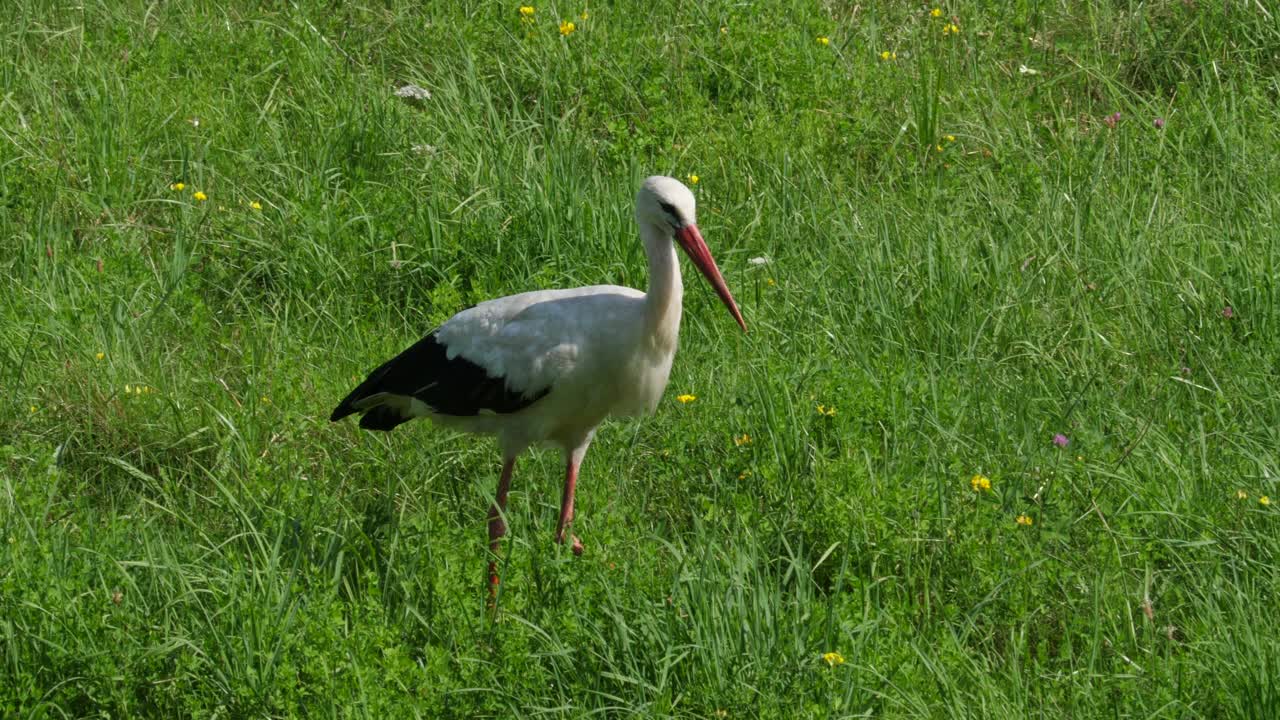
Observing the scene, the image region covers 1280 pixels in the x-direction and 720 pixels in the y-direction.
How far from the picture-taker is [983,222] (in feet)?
17.6

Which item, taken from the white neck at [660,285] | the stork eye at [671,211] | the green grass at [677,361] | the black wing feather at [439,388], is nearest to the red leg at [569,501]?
the green grass at [677,361]

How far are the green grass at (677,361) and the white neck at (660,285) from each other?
0.34m

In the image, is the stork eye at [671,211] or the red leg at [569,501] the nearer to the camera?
the red leg at [569,501]

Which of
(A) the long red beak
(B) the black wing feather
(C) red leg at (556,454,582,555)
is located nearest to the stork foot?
(C) red leg at (556,454,582,555)

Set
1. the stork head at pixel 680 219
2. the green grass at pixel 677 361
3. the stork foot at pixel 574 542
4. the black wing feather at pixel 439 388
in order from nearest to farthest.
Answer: the green grass at pixel 677 361
the stork foot at pixel 574 542
the stork head at pixel 680 219
the black wing feather at pixel 439 388

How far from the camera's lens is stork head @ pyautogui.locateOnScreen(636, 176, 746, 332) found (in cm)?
404

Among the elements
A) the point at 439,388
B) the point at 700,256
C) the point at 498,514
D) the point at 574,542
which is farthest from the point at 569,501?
the point at 700,256

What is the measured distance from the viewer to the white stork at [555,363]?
4.11 meters

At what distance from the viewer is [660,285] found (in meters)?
4.09

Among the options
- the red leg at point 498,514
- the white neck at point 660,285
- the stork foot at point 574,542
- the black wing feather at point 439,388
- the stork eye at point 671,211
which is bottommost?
the red leg at point 498,514

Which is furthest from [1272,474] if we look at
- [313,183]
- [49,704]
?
[313,183]

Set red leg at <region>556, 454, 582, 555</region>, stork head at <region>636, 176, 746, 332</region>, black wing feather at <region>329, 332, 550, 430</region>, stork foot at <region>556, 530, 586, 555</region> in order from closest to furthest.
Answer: stork foot at <region>556, 530, 586, 555</region> → red leg at <region>556, 454, 582, 555</region> → stork head at <region>636, 176, 746, 332</region> → black wing feather at <region>329, 332, 550, 430</region>

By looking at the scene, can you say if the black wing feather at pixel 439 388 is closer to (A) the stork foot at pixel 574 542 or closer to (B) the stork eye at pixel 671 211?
(A) the stork foot at pixel 574 542

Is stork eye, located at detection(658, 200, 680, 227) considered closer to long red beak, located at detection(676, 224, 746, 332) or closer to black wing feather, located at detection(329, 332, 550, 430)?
long red beak, located at detection(676, 224, 746, 332)
